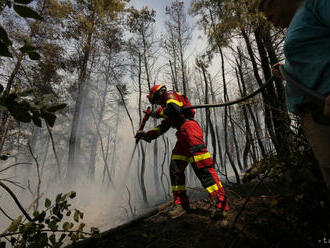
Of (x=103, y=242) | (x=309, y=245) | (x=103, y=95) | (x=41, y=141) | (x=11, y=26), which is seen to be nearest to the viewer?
(x=309, y=245)

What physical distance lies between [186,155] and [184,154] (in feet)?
0.13

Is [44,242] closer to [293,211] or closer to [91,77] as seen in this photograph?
[293,211]

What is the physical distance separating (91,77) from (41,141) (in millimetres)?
13286

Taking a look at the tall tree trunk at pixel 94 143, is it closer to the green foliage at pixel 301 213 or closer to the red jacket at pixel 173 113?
the red jacket at pixel 173 113

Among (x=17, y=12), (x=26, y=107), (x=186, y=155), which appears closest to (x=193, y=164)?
(x=186, y=155)

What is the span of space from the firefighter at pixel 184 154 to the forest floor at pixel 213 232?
25 cm

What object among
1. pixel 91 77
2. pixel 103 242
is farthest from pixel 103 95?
pixel 103 242

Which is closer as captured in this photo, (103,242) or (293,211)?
(293,211)

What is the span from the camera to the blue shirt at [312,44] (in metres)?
0.88

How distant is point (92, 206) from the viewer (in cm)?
997

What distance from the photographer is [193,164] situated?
2.70 m

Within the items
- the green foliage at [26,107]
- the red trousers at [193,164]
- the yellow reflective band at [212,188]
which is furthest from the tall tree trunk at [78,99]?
the green foliage at [26,107]

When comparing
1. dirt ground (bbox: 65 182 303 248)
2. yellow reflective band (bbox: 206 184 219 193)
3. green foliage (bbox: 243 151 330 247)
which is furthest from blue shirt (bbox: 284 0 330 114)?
yellow reflective band (bbox: 206 184 219 193)

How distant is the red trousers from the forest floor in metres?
0.29
